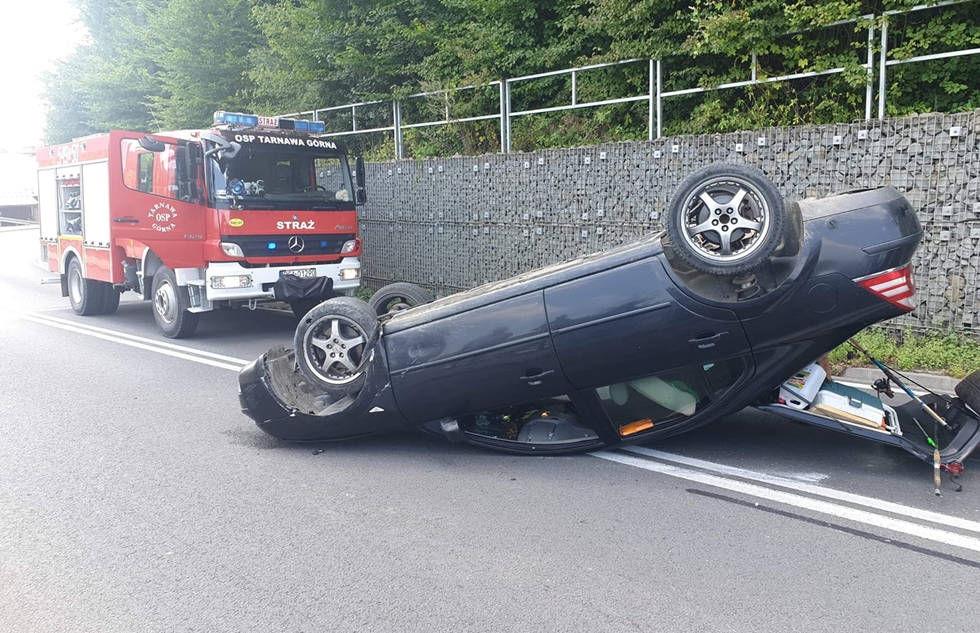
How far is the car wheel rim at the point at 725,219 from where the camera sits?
15.7 feet

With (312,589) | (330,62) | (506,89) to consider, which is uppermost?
(330,62)

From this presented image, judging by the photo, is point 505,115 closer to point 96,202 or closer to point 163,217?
point 163,217

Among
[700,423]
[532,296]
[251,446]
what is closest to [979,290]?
[700,423]

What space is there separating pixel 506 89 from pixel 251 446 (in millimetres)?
9209

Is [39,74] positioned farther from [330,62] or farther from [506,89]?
[506,89]

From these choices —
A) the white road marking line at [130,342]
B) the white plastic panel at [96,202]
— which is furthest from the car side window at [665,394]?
the white plastic panel at [96,202]

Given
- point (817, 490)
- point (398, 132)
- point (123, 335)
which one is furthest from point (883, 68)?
point (123, 335)

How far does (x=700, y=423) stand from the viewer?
538 centimetres

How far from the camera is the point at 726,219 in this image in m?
4.86

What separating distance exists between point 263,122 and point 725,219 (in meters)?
7.99

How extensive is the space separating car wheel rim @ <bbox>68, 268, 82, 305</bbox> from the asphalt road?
7480mm

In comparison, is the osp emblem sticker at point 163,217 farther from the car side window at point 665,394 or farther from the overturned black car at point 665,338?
the car side window at point 665,394

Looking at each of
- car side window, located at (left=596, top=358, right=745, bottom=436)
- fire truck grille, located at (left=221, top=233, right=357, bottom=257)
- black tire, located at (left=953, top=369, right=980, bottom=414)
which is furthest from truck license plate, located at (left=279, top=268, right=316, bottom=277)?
black tire, located at (left=953, top=369, right=980, bottom=414)

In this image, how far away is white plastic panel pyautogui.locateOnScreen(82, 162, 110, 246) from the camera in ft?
38.7
